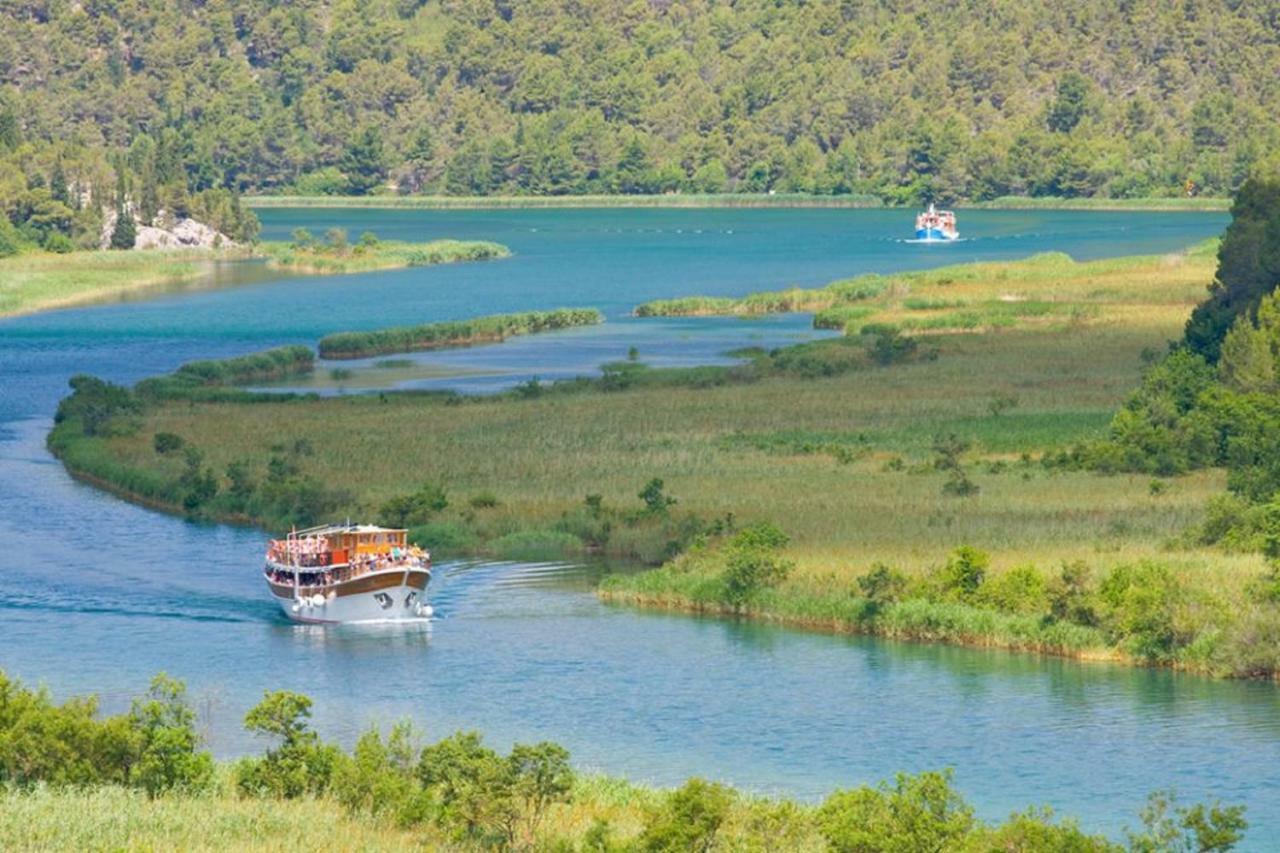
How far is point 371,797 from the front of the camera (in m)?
41.2

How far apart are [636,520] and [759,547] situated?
757cm

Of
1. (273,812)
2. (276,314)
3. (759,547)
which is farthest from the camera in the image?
(276,314)

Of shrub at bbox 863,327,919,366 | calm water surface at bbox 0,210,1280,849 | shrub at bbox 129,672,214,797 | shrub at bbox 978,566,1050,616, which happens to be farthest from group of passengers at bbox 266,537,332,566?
shrub at bbox 863,327,919,366

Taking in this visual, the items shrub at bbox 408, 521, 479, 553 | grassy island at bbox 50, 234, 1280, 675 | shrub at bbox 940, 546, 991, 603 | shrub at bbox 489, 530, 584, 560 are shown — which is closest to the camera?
grassy island at bbox 50, 234, 1280, 675

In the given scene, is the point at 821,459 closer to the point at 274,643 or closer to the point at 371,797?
the point at 274,643

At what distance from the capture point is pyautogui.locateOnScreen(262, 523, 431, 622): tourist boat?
63.2 metres

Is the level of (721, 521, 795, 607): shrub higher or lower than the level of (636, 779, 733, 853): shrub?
lower

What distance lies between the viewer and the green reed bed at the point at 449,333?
133 metres

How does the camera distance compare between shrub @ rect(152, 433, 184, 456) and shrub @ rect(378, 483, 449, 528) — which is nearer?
shrub @ rect(378, 483, 449, 528)

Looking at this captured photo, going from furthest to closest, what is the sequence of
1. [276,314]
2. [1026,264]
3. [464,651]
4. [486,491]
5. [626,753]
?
[1026,264]
[276,314]
[486,491]
[464,651]
[626,753]

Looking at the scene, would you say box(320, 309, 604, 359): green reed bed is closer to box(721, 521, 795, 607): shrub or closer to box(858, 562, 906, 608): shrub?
box(721, 521, 795, 607): shrub

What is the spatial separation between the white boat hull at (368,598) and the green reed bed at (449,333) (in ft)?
224

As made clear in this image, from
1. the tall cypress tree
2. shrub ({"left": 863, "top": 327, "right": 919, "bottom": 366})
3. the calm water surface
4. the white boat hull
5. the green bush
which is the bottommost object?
the calm water surface

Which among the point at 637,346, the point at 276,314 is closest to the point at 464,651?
the point at 637,346
